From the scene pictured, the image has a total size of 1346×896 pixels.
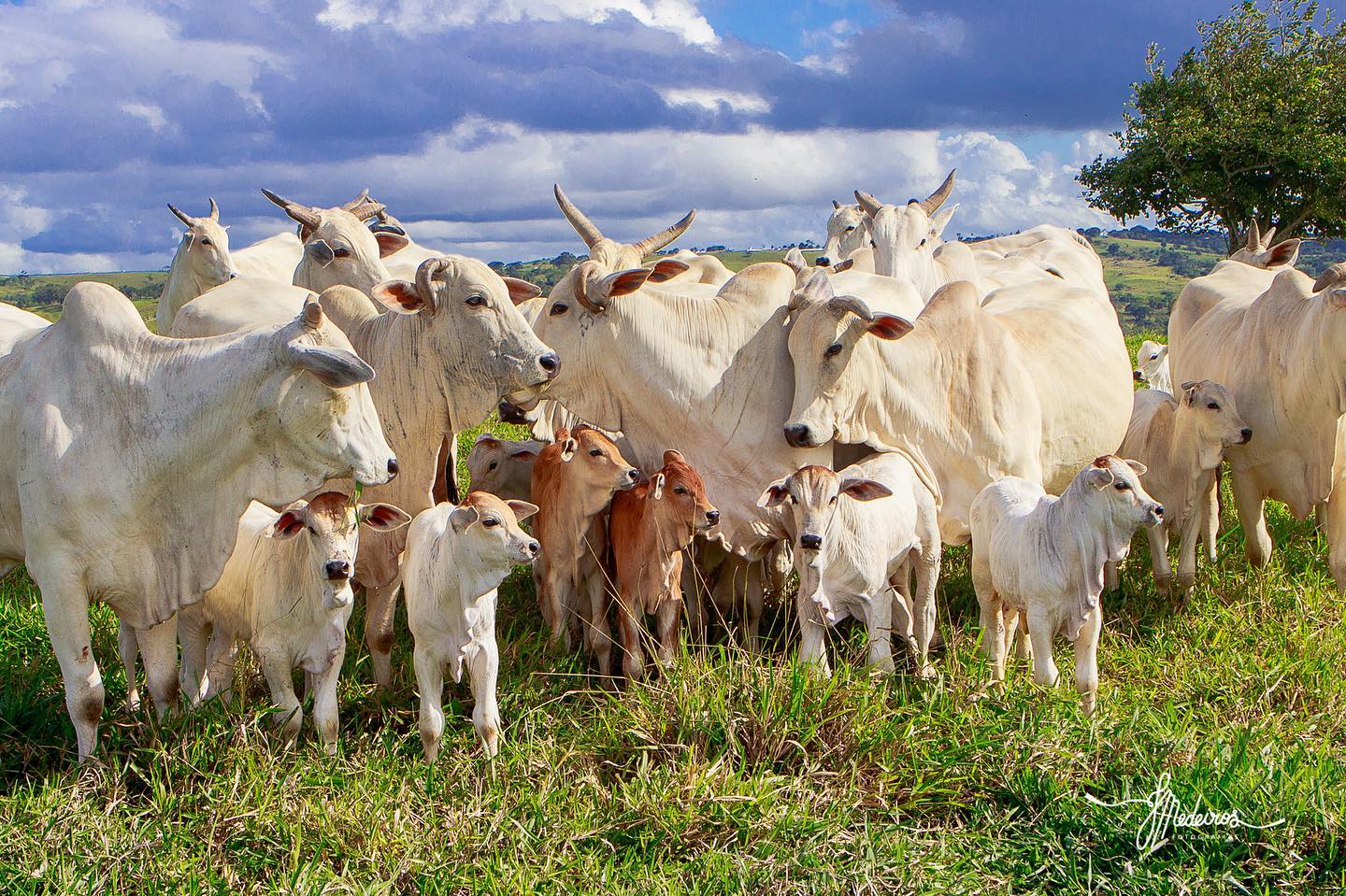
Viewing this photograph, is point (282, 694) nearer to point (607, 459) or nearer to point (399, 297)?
point (607, 459)

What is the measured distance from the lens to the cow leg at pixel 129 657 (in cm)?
550

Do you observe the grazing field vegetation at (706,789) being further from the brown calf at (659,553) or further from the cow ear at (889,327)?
the cow ear at (889,327)

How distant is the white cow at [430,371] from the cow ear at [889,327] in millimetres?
1622

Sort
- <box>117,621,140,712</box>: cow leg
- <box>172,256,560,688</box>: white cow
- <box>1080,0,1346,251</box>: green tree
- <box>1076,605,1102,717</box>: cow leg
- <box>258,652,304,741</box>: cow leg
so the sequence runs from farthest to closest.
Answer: <box>1080,0,1346,251</box>: green tree
<box>172,256,560,688</box>: white cow
<box>117,621,140,712</box>: cow leg
<box>1076,605,1102,717</box>: cow leg
<box>258,652,304,741</box>: cow leg

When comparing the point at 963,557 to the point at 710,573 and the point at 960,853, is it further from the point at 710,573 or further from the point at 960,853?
the point at 960,853

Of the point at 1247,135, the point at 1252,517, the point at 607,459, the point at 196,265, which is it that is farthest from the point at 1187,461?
the point at 1247,135

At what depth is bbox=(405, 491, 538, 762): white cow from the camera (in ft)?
16.7

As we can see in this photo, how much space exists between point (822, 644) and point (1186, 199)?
3074 cm

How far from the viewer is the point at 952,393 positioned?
6656mm

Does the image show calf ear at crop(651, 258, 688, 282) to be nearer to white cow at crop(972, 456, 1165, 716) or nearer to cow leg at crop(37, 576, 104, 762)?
white cow at crop(972, 456, 1165, 716)

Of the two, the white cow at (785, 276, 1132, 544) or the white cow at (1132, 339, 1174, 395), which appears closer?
the white cow at (785, 276, 1132, 544)

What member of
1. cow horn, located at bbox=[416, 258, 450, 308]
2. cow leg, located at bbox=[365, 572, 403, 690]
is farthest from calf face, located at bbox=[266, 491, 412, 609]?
cow horn, located at bbox=[416, 258, 450, 308]

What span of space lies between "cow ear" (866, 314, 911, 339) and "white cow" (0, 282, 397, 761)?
2596 mm

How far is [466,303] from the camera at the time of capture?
5926 millimetres
